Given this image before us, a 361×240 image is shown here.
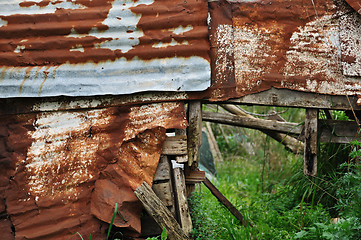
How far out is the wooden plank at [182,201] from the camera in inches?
132

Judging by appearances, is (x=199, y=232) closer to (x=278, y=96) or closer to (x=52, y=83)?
(x=278, y=96)

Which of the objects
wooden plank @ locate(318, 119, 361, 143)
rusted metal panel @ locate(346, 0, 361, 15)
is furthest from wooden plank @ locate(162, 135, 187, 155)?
rusted metal panel @ locate(346, 0, 361, 15)

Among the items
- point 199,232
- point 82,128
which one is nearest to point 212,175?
point 199,232

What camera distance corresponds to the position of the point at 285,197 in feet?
16.3

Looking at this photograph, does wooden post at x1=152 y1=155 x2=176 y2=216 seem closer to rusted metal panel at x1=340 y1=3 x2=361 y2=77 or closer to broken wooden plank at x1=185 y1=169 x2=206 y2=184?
broken wooden plank at x1=185 y1=169 x2=206 y2=184

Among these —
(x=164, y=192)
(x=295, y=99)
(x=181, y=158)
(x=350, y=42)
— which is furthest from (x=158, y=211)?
(x=350, y=42)

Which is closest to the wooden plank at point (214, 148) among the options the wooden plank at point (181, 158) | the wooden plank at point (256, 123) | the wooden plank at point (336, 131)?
the wooden plank at point (256, 123)

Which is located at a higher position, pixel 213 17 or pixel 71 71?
pixel 213 17

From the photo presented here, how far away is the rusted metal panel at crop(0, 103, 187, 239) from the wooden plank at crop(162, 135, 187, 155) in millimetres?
83

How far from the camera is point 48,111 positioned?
3320 millimetres

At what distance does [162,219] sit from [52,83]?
1.62m

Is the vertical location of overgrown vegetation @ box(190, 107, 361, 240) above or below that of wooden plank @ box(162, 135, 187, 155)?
below

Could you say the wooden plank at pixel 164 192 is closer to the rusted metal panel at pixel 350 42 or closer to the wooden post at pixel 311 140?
the wooden post at pixel 311 140

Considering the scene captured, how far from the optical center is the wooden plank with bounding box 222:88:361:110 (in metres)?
3.47
